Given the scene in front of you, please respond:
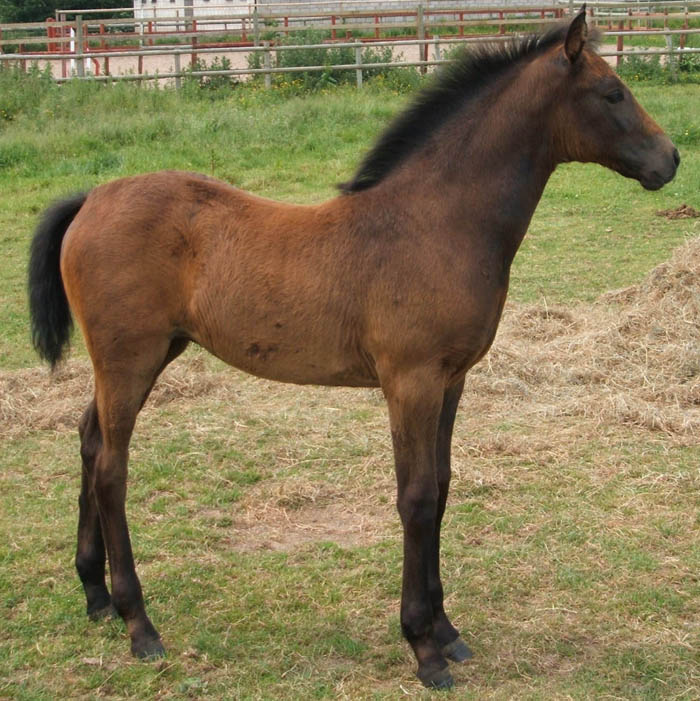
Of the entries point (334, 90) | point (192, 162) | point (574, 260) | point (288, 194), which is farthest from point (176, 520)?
point (334, 90)

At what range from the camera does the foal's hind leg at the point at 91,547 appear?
13.9 feet

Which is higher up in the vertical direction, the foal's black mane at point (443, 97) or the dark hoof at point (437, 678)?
the foal's black mane at point (443, 97)

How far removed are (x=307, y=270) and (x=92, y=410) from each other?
118cm

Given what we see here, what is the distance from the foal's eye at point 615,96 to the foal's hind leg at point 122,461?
1.98 meters

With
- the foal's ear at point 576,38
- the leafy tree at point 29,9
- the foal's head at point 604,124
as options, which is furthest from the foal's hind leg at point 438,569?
the leafy tree at point 29,9

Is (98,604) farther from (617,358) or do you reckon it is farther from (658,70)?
(658,70)

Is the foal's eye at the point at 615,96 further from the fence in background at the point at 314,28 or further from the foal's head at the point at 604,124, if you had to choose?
the fence in background at the point at 314,28

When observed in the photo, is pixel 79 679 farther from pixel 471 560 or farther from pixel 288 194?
pixel 288 194

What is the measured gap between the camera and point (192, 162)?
13125 millimetres

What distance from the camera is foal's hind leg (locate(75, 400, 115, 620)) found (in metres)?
4.22

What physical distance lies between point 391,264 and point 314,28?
18928 millimetres

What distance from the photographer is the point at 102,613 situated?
13.9 ft

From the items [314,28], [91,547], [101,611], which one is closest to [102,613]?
[101,611]

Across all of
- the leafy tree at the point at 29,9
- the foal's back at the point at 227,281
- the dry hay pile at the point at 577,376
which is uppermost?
the leafy tree at the point at 29,9
